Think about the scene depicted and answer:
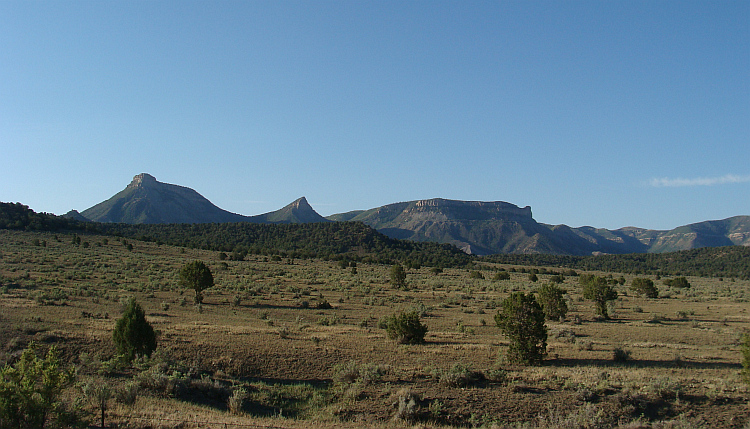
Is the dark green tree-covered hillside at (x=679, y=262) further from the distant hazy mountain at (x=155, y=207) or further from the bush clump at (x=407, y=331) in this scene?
the distant hazy mountain at (x=155, y=207)

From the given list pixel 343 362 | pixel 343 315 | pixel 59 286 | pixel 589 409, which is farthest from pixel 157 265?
pixel 589 409

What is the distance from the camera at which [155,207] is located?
16738 centimetres

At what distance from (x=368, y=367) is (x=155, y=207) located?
176 m

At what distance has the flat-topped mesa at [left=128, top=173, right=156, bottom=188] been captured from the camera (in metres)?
179

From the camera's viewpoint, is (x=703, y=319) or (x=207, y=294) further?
(x=207, y=294)

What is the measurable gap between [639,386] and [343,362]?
9.14m

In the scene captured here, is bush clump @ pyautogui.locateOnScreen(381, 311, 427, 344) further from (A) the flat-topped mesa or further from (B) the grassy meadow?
(A) the flat-topped mesa

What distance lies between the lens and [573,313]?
29.8 m

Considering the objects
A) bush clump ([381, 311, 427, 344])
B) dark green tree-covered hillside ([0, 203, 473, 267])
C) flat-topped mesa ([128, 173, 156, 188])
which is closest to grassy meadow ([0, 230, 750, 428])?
bush clump ([381, 311, 427, 344])

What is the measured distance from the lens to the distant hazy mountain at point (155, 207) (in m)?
154

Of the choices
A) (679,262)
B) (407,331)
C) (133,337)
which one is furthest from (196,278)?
(679,262)

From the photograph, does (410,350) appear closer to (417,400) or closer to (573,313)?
(417,400)

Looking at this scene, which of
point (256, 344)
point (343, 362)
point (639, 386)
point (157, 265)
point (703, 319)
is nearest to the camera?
point (639, 386)

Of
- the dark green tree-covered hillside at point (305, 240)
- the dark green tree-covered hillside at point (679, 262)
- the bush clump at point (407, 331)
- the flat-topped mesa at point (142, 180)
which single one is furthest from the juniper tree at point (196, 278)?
the flat-topped mesa at point (142, 180)
